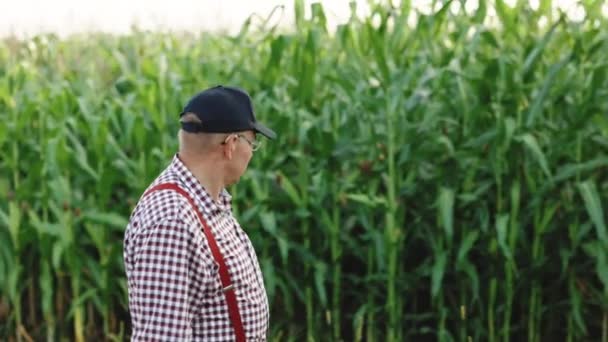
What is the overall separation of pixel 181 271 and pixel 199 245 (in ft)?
0.27

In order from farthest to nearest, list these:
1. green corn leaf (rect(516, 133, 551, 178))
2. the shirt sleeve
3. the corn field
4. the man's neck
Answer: the corn field, green corn leaf (rect(516, 133, 551, 178)), the man's neck, the shirt sleeve

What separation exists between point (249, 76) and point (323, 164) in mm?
828

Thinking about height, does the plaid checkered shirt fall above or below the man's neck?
below

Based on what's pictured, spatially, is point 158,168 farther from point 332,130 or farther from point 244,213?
point 332,130

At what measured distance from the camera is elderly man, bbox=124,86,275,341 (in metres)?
2.67

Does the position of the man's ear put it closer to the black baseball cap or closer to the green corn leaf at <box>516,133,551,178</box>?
the black baseball cap

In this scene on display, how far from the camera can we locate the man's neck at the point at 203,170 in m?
2.88

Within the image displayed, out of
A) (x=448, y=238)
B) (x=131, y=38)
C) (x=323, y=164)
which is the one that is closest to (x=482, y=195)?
(x=448, y=238)

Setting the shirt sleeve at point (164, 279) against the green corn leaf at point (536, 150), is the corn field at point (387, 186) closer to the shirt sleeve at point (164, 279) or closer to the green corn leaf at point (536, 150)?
the green corn leaf at point (536, 150)

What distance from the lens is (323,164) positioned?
6.02m

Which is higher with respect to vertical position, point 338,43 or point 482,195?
point 338,43

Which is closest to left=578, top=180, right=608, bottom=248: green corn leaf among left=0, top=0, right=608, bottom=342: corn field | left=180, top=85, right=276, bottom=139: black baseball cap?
left=0, top=0, right=608, bottom=342: corn field

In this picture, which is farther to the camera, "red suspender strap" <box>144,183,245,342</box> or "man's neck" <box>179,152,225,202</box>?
"man's neck" <box>179,152,225,202</box>

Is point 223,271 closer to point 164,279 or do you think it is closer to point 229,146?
point 164,279
